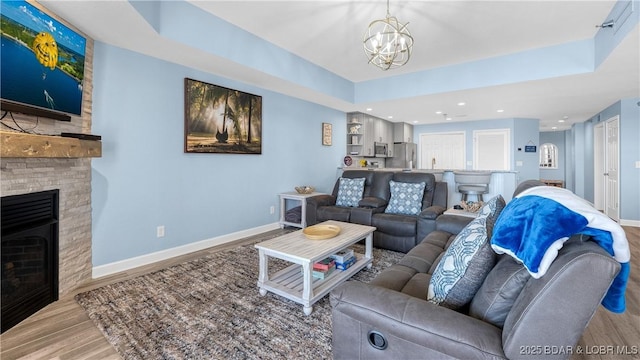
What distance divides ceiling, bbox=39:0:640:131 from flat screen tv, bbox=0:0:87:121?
0.20 metres

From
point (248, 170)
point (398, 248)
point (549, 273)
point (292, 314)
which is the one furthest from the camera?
point (248, 170)

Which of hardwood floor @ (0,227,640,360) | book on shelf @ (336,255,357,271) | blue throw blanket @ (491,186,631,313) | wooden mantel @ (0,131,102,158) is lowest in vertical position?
hardwood floor @ (0,227,640,360)

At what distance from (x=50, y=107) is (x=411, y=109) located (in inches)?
224

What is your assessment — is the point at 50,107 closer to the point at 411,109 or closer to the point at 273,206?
the point at 273,206

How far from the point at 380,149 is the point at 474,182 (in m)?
3.37

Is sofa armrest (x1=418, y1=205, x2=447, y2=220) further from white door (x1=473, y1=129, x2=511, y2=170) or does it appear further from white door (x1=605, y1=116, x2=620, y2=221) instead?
white door (x1=473, y1=129, x2=511, y2=170)

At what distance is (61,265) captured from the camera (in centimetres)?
239

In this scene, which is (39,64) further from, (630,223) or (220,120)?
(630,223)

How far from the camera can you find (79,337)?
73.3 inches

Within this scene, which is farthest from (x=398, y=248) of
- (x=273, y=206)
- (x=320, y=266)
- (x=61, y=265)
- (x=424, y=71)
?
(x=61, y=265)

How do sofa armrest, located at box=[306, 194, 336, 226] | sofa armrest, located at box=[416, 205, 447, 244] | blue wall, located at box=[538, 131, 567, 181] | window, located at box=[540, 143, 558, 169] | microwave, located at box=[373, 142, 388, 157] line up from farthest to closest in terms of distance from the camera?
window, located at box=[540, 143, 558, 169]
blue wall, located at box=[538, 131, 567, 181]
microwave, located at box=[373, 142, 388, 157]
sofa armrest, located at box=[306, 194, 336, 226]
sofa armrest, located at box=[416, 205, 447, 244]

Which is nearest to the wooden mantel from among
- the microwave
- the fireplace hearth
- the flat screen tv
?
the flat screen tv

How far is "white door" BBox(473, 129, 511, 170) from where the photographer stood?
753 cm

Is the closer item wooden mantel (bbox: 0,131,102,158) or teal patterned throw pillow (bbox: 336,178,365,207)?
wooden mantel (bbox: 0,131,102,158)
